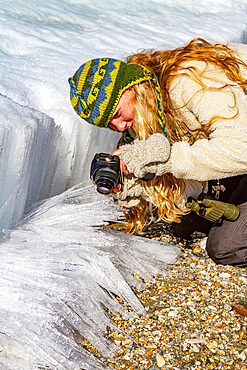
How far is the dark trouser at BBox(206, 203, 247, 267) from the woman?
0.41m

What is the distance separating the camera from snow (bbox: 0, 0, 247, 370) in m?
1.52

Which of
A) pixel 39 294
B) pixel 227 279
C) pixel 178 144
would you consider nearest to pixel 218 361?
pixel 227 279

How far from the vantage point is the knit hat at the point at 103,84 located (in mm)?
1633

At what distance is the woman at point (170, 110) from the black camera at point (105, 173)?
0.16 feet

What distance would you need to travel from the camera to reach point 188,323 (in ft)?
5.61

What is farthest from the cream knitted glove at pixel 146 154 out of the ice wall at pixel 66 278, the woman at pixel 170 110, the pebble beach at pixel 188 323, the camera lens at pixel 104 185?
the pebble beach at pixel 188 323

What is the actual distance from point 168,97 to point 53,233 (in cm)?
70

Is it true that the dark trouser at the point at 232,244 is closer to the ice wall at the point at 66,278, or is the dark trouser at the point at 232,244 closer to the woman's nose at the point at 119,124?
the ice wall at the point at 66,278

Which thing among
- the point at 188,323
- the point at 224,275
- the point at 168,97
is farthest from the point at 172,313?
the point at 168,97

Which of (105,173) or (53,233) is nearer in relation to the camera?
(105,173)

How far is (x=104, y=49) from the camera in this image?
320cm

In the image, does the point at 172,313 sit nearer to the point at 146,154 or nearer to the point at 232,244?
the point at 232,244

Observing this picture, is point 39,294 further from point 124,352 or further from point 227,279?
point 227,279

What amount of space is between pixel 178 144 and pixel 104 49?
1677 millimetres
